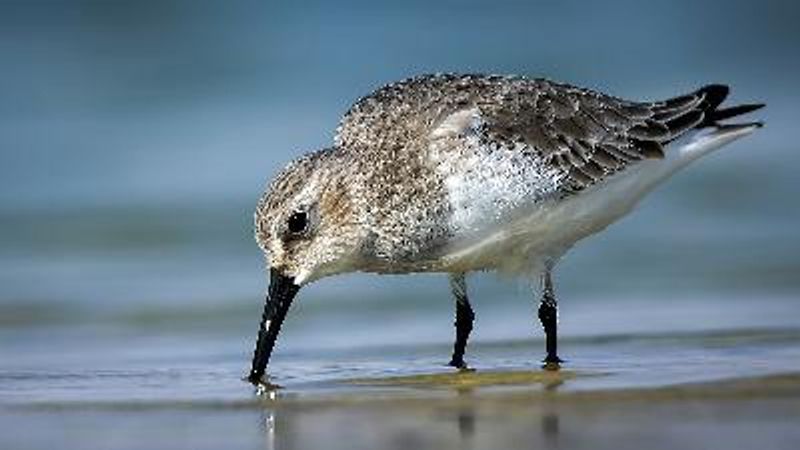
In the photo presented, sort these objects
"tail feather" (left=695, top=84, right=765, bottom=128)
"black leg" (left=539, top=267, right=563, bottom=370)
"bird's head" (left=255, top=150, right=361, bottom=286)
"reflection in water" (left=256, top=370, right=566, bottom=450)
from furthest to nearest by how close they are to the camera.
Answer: "tail feather" (left=695, top=84, right=765, bottom=128)
"black leg" (left=539, top=267, right=563, bottom=370)
"bird's head" (left=255, top=150, right=361, bottom=286)
"reflection in water" (left=256, top=370, right=566, bottom=450)

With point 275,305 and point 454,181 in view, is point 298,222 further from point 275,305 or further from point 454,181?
point 454,181

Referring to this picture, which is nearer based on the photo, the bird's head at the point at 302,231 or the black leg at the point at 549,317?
the bird's head at the point at 302,231

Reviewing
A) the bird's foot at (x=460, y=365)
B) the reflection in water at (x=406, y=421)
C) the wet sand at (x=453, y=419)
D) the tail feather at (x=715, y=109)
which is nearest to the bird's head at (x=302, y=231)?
the bird's foot at (x=460, y=365)

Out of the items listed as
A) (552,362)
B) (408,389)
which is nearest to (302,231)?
(408,389)

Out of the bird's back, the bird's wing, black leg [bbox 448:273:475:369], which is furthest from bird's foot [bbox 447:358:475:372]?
the bird's wing

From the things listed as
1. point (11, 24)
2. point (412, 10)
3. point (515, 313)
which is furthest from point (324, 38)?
point (515, 313)

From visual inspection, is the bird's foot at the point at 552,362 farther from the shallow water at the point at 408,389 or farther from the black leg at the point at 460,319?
the black leg at the point at 460,319

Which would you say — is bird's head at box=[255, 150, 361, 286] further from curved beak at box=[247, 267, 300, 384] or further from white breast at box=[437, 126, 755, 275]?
white breast at box=[437, 126, 755, 275]
